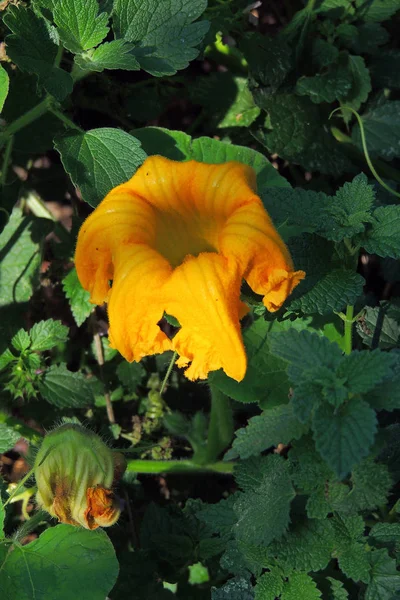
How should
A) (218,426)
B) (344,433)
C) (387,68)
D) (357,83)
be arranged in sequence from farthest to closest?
(387,68)
(357,83)
(218,426)
(344,433)

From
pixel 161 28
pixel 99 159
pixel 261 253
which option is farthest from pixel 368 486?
pixel 161 28

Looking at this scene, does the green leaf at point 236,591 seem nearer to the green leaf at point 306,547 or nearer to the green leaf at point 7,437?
the green leaf at point 306,547

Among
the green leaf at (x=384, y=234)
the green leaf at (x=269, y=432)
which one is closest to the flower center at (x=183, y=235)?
the green leaf at (x=384, y=234)

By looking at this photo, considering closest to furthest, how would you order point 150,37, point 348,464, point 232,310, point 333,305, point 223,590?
1. point 348,464
2. point 232,310
3. point 333,305
4. point 223,590
5. point 150,37

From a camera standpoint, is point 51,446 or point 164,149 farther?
point 164,149

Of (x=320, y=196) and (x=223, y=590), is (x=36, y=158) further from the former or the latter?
(x=223, y=590)

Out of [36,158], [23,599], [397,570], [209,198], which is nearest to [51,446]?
[23,599]

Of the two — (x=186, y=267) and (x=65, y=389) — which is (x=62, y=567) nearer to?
(x=65, y=389)
